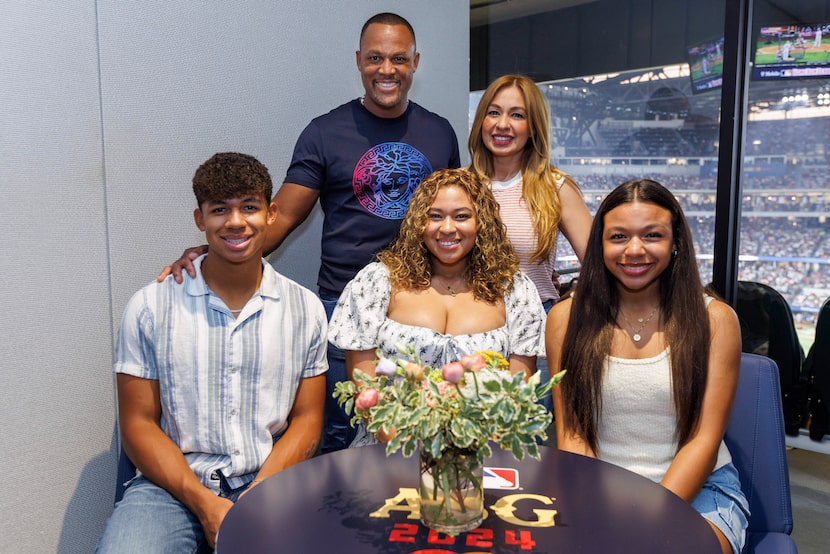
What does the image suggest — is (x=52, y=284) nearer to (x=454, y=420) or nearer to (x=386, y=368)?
(x=386, y=368)

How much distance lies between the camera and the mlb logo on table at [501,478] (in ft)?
5.29

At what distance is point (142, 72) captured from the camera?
257 cm

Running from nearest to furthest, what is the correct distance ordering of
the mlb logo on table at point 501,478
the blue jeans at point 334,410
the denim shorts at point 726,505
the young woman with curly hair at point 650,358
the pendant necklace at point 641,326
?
the mlb logo on table at point 501,478, the denim shorts at point 726,505, the young woman with curly hair at point 650,358, the pendant necklace at point 641,326, the blue jeans at point 334,410

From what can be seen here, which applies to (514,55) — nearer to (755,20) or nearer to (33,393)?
(755,20)

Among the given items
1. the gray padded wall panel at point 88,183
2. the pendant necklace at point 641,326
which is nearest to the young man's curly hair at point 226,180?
the gray padded wall panel at point 88,183

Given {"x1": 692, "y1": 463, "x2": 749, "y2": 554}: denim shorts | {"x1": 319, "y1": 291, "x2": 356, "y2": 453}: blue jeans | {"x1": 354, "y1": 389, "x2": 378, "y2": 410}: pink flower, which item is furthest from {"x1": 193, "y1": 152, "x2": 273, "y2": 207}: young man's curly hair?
{"x1": 692, "y1": 463, "x2": 749, "y2": 554}: denim shorts

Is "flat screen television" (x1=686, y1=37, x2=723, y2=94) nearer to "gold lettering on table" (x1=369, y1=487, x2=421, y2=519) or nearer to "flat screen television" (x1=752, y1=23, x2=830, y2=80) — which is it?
"flat screen television" (x1=752, y1=23, x2=830, y2=80)

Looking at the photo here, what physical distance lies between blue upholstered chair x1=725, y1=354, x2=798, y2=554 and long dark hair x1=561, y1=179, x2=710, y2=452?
0.73 feet

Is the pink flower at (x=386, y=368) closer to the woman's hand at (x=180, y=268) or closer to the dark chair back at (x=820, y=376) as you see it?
the woman's hand at (x=180, y=268)

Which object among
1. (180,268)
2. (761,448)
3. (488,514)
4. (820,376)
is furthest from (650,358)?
(820,376)

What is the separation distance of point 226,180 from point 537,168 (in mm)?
1169

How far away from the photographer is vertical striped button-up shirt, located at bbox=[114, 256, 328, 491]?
6.67 ft

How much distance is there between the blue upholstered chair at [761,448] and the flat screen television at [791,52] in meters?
2.39

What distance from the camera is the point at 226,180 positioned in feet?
6.68
